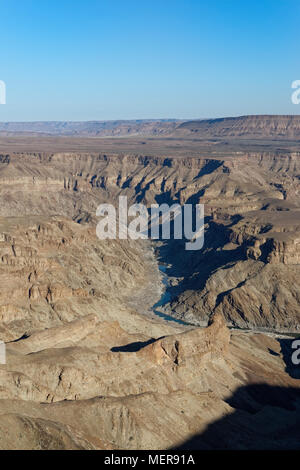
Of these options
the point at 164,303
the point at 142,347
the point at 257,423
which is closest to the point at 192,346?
the point at 142,347

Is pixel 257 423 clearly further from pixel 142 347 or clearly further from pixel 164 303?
pixel 164 303

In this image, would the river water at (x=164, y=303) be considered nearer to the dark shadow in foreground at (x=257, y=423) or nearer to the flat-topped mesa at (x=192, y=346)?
the flat-topped mesa at (x=192, y=346)

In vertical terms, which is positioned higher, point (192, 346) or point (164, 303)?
point (192, 346)

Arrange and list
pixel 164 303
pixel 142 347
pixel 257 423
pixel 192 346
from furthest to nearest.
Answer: pixel 164 303 < pixel 192 346 < pixel 142 347 < pixel 257 423

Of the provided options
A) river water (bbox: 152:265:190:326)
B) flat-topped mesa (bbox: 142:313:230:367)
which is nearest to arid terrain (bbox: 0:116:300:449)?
flat-topped mesa (bbox: 142:313:230:367)

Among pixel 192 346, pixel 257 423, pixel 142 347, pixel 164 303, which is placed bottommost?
pixel 164 303

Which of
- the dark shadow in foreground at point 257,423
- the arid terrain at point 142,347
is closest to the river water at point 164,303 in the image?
the arid terrain at point 142,347
